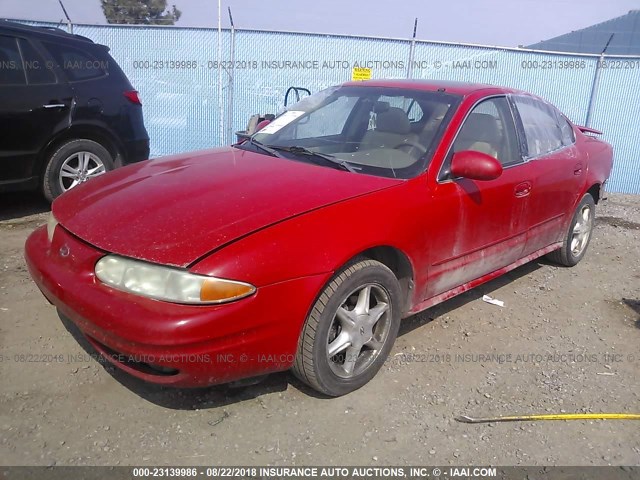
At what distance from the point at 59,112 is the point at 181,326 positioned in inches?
157

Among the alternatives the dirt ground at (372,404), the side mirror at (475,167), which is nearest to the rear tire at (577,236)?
the dirt ground at (372,404)

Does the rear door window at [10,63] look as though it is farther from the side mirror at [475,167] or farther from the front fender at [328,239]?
the side mirror at [475,167]

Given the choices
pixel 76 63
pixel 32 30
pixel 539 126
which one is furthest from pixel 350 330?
pixel 32 30

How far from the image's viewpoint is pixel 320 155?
128 inches

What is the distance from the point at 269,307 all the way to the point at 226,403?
69 cm

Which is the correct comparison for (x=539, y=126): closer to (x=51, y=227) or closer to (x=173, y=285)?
(x=173, y=285)

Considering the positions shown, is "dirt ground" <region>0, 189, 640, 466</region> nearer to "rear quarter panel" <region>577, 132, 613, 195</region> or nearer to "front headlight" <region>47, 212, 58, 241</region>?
"front headlight" <region>47, 212, 58, 241</region>

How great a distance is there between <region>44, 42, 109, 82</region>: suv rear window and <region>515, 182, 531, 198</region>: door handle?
440 cm

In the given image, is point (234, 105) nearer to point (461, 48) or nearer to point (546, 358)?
point (461, 48)

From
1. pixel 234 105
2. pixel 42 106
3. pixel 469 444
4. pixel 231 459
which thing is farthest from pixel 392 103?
pixel 234 105

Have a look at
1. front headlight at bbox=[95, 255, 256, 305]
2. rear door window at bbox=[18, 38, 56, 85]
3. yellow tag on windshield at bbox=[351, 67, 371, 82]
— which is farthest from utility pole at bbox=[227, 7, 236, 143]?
front headlight at bbox=[95, 255, 256, 305]

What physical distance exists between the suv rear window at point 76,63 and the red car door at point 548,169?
13.8 feet

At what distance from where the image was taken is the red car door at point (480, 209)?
3.11 metres

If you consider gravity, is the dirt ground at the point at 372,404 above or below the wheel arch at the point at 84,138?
below
